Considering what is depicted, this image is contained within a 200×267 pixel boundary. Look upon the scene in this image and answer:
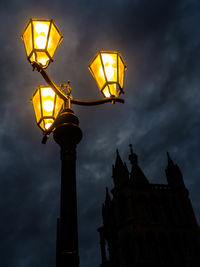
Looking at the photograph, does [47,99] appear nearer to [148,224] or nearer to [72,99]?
[72,99]

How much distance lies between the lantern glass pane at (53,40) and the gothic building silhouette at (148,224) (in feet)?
88.4

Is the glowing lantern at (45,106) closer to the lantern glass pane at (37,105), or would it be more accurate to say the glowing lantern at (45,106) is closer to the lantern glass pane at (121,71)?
the lantern glass pane at (37,105)

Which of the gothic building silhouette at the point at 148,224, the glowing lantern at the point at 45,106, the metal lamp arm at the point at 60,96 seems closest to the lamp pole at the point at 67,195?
the metal lamp arm at the point at 60,96

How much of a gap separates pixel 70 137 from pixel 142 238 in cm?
2838

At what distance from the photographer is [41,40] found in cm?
404

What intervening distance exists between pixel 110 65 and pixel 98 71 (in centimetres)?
26

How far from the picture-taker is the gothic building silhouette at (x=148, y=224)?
28828 mm

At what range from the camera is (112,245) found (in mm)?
35031

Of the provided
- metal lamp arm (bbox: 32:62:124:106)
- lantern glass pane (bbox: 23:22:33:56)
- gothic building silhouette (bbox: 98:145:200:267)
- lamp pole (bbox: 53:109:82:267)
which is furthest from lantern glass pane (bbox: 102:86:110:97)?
gothic building silhouette (bbox: 98:145:200:267)

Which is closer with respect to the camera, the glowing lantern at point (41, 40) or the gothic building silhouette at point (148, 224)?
the glowing lantern at point (41, 40)

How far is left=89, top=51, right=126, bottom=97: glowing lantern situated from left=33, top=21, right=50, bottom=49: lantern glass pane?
3.62 ft

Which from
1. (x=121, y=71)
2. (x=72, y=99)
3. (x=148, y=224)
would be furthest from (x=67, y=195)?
(x=148, y=224)

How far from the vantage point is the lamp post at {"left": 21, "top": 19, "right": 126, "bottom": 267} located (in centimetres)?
267

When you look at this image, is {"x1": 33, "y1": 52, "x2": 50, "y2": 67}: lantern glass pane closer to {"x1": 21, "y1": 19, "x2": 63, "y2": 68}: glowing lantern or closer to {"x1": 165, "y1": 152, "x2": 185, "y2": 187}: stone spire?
{"x1": 21, "y1": 19, "x2": 63, "y2": 68}: glowing lantern
